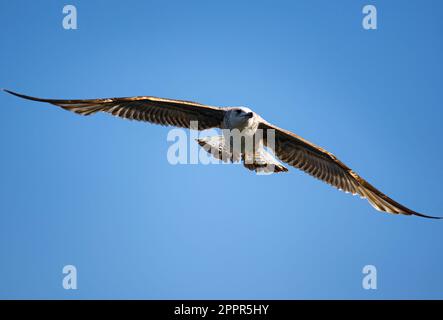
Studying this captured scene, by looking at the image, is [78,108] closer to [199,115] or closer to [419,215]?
[199,115]

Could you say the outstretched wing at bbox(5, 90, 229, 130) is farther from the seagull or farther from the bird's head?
the bird's head

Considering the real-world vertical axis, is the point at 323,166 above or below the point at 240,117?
below

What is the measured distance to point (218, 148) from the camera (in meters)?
12.4

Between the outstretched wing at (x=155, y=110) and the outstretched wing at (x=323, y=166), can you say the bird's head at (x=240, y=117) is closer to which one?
the outstretched wing at (x=155, y=110)

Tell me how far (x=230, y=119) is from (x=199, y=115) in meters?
0.88

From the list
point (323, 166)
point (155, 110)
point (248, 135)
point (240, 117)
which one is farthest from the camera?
point (323, 166)

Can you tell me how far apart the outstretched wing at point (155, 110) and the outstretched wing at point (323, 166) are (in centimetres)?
104

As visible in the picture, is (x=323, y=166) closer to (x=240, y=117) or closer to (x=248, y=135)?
(x=248, y=135)

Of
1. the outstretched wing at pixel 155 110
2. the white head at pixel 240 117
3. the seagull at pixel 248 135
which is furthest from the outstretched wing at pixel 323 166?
the outstretched wing at pixel 155 110

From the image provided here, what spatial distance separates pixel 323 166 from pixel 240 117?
2.31 meters

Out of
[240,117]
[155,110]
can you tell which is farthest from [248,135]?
[155,110]

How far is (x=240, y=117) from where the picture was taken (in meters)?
11.7
